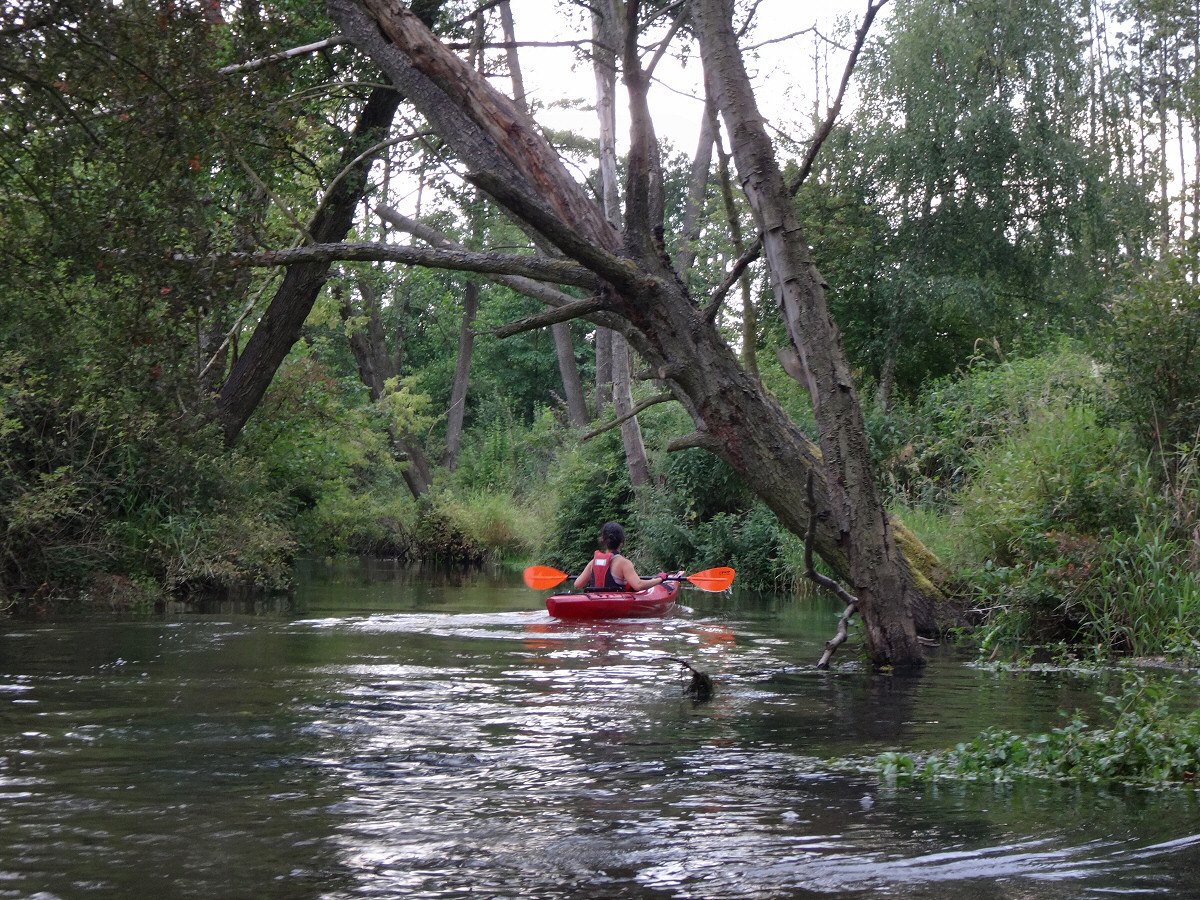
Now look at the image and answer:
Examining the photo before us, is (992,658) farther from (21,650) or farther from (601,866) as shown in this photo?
(21,650)

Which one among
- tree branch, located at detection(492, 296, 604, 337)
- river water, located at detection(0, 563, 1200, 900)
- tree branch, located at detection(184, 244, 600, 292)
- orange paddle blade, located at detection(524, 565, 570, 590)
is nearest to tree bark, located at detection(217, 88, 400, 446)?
tree branch, located at detection(184, 244, 600, 292)

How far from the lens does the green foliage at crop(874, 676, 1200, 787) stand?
5.30 meters

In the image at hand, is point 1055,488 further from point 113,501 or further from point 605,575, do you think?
point 113,501

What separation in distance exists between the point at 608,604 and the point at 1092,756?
8.47 metres

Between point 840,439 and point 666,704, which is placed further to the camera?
point 840,439

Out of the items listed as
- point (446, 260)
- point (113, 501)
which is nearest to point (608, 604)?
point (446, 260)

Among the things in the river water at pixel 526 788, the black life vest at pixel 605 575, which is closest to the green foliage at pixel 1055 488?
the river water at pixel 526 788

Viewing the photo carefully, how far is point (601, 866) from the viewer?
405 cm

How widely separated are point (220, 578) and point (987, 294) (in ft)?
48.5

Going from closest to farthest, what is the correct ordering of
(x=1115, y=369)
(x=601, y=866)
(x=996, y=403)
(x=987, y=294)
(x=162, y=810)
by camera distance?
(x=601, y=866), (x=162, y=810), (x=1115, y=369), (x=996, y=403), (x=987, y=294)

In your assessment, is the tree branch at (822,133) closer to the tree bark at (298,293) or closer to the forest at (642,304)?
the forest at (642,304)

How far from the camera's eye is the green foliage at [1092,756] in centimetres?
530

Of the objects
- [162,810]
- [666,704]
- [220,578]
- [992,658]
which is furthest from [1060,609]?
[220,578]

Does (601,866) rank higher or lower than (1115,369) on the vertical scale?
lower
